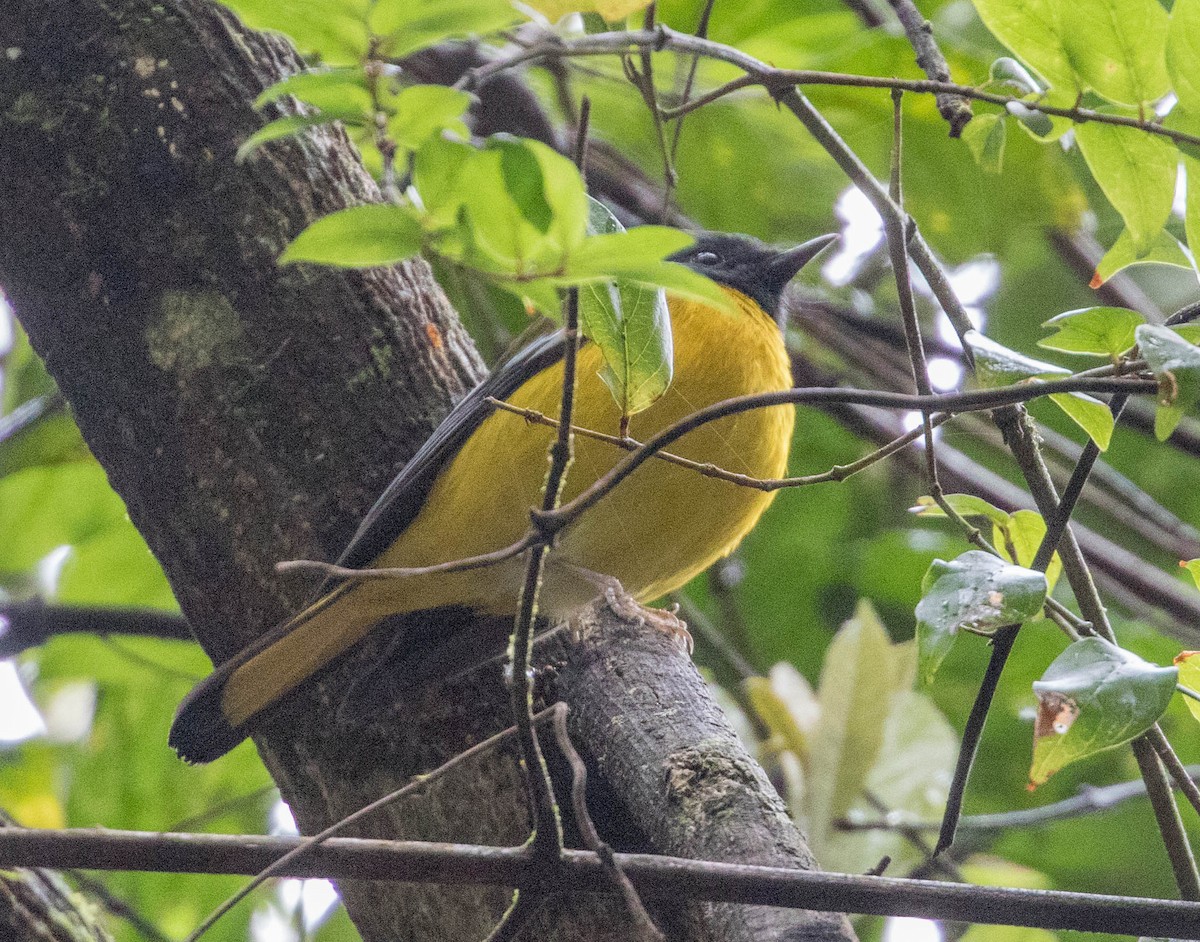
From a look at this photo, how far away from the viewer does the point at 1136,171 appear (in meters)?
1.73

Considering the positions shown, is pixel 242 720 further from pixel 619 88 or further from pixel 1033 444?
pixel 619 88

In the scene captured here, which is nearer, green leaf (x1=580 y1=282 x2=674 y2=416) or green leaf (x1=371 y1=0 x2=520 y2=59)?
green leaf (x1=371 y1=0 x2=520 y2=59)

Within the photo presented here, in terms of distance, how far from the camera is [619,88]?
3762 millimetres

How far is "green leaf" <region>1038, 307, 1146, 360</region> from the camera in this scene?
153cm

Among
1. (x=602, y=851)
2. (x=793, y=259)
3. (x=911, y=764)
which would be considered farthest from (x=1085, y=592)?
(x=793, y=259)

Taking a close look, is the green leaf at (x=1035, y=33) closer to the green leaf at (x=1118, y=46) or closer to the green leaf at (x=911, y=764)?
the green leaf at (x=1118, y=46)

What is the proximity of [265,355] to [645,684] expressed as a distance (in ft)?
3.04

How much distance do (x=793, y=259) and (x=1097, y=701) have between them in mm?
2587

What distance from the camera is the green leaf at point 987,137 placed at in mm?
1907

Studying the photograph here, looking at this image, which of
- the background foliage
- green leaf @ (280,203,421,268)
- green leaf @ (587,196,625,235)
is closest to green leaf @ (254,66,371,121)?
green leaf @ (280,203,421,268)

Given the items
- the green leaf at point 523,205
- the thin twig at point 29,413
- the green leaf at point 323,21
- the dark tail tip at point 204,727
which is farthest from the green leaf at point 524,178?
the thin twig at point 29,413

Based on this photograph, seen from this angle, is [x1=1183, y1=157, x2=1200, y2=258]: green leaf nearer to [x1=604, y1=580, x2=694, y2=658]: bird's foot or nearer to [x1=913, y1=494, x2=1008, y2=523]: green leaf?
[x1=913, y1=494, x2=1008, y2=523]: green leaf

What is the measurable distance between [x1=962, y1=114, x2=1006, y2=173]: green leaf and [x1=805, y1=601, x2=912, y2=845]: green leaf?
176 cm

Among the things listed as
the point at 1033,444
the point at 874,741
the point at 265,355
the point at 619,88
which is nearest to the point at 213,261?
the point at 265,355
